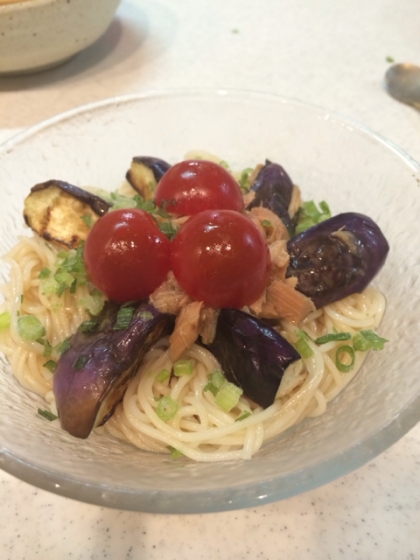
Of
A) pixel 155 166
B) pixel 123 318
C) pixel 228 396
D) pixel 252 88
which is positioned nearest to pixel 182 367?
pixel 228 396

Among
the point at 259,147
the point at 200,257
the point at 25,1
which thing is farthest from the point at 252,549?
the point at 25,1

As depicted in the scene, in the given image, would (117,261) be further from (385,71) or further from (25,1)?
(385,71)

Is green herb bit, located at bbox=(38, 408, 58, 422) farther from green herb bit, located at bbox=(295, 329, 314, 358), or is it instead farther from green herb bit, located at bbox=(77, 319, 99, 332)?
green herb bit, located at bbox=(295, 329, 314, 358)

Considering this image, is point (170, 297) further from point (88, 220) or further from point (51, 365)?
point (88, 220)

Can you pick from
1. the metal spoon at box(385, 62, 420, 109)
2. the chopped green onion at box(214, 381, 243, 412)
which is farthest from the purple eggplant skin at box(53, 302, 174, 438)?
the metal spoon at box(385, 62, 420, 109)

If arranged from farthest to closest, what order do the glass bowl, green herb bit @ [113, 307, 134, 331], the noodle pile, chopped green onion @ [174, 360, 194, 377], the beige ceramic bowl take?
the beige ceramic bowl, chopped green onion @ [174, 360, 194, 377], the noodle pile, green herb bit @ [113, 307, 134, 331], the glass bowl

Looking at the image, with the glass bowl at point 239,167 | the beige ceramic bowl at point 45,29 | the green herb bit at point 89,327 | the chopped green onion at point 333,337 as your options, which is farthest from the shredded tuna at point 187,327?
the beige ceramic bowl at point 45,29

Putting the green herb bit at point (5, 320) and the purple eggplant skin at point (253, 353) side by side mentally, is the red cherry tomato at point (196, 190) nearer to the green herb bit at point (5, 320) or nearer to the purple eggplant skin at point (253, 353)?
the purple eggplant skin at point (253, 353)
